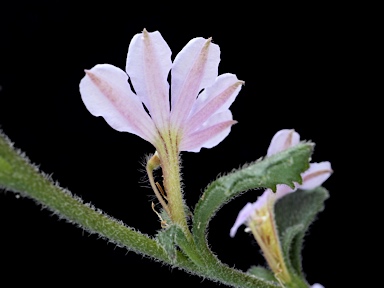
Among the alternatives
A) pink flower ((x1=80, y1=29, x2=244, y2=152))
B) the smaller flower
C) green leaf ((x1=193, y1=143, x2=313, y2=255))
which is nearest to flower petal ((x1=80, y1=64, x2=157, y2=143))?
pink flower ((x1=80, y1=29, x2=244, y2=152))

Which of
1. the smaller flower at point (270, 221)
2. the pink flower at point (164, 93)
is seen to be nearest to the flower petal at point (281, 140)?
the smaller flower at point (270, 221)

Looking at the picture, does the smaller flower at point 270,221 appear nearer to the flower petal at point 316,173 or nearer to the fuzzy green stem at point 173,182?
the flower petal at point 316,173

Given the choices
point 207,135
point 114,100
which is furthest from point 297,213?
point 114,100

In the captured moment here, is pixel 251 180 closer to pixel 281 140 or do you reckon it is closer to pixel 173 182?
pixel 173 182

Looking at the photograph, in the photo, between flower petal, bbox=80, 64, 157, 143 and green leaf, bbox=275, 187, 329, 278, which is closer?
flower petal, bbox=80, 64, 157, 143

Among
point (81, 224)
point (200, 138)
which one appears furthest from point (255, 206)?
point (81, 224)

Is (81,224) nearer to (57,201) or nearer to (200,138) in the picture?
(57,201)

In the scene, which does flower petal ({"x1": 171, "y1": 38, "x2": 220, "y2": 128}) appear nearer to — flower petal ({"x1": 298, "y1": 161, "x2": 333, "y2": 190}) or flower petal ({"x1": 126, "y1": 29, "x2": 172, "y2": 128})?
flower petal ({"x1": 126, "y1": 29, "x2": 172, "y2": 128})
